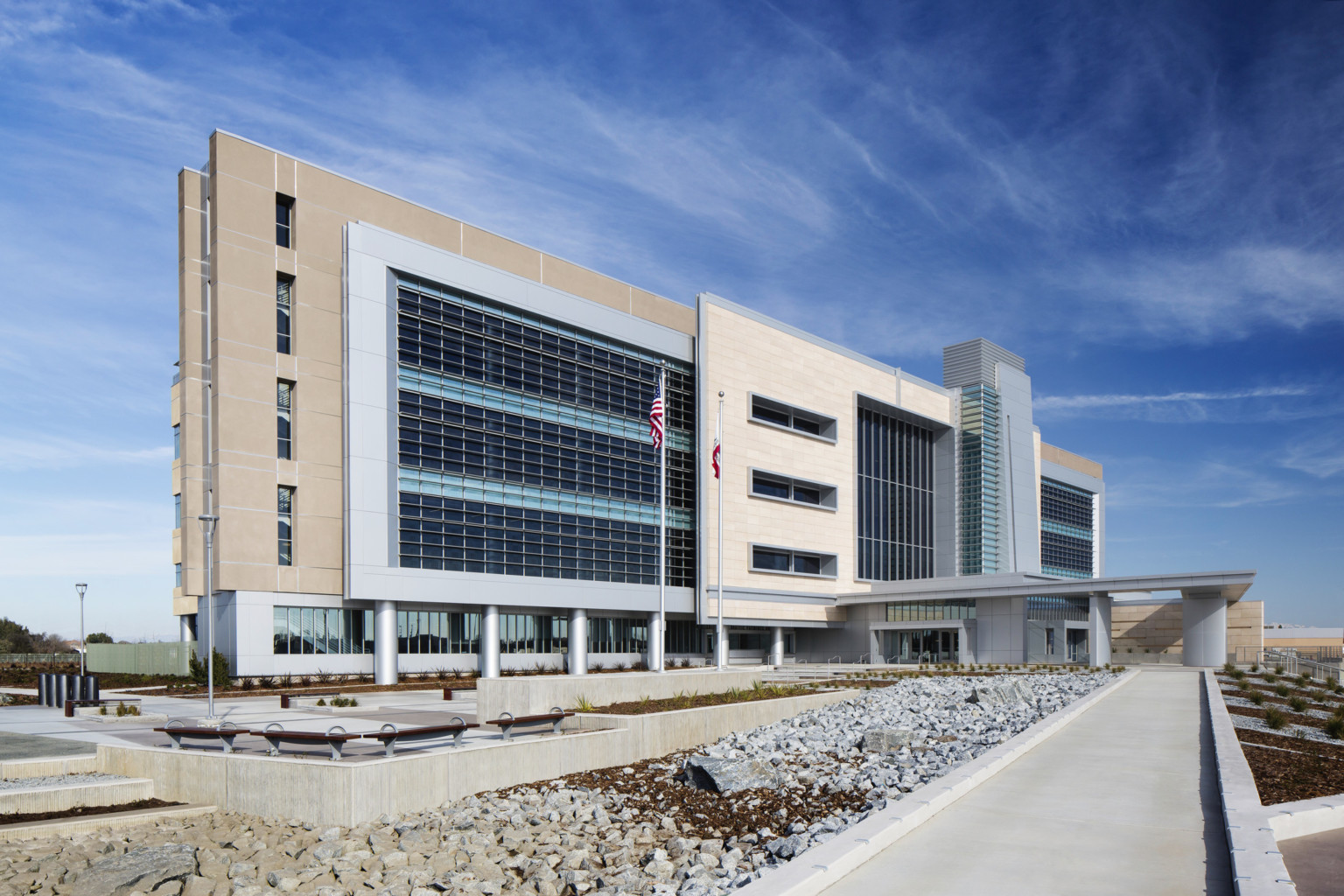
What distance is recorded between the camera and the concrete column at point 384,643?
41.3 meters

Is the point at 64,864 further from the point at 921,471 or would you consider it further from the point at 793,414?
the point at 921,471

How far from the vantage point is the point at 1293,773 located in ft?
39.8

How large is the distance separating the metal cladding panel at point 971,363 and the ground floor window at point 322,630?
168 feet

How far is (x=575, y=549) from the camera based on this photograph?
4894 centimetres

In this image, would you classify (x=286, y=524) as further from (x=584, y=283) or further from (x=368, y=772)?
(x=368, y=772)

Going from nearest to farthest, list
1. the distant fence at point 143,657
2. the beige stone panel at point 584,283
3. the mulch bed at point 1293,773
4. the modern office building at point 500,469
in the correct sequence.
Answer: the mulch bed at point 1293,773 < the modern office building at point 500,469 < the distant fence at point 143,657 < the beige stone panel at point 584,283

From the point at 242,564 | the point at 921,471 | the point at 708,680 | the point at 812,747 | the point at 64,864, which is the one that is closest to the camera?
the point at 64,864

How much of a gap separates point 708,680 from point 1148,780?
13.1 meters

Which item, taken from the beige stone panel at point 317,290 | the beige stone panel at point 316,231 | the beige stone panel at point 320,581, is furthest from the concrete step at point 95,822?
the beige stone panel at point 316,231

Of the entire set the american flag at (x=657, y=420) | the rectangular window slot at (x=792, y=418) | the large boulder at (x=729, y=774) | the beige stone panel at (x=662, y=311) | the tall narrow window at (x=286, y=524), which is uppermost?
the beige stone panel at (x=662, y=311)

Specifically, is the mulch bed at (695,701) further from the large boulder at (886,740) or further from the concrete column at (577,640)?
the concrete column at (577,640)

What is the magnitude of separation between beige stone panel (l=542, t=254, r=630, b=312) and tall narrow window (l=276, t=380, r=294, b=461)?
14.1 m

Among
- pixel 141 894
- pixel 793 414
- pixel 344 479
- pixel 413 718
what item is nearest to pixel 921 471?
pixel 793 414

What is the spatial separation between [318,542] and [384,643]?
5.12m
